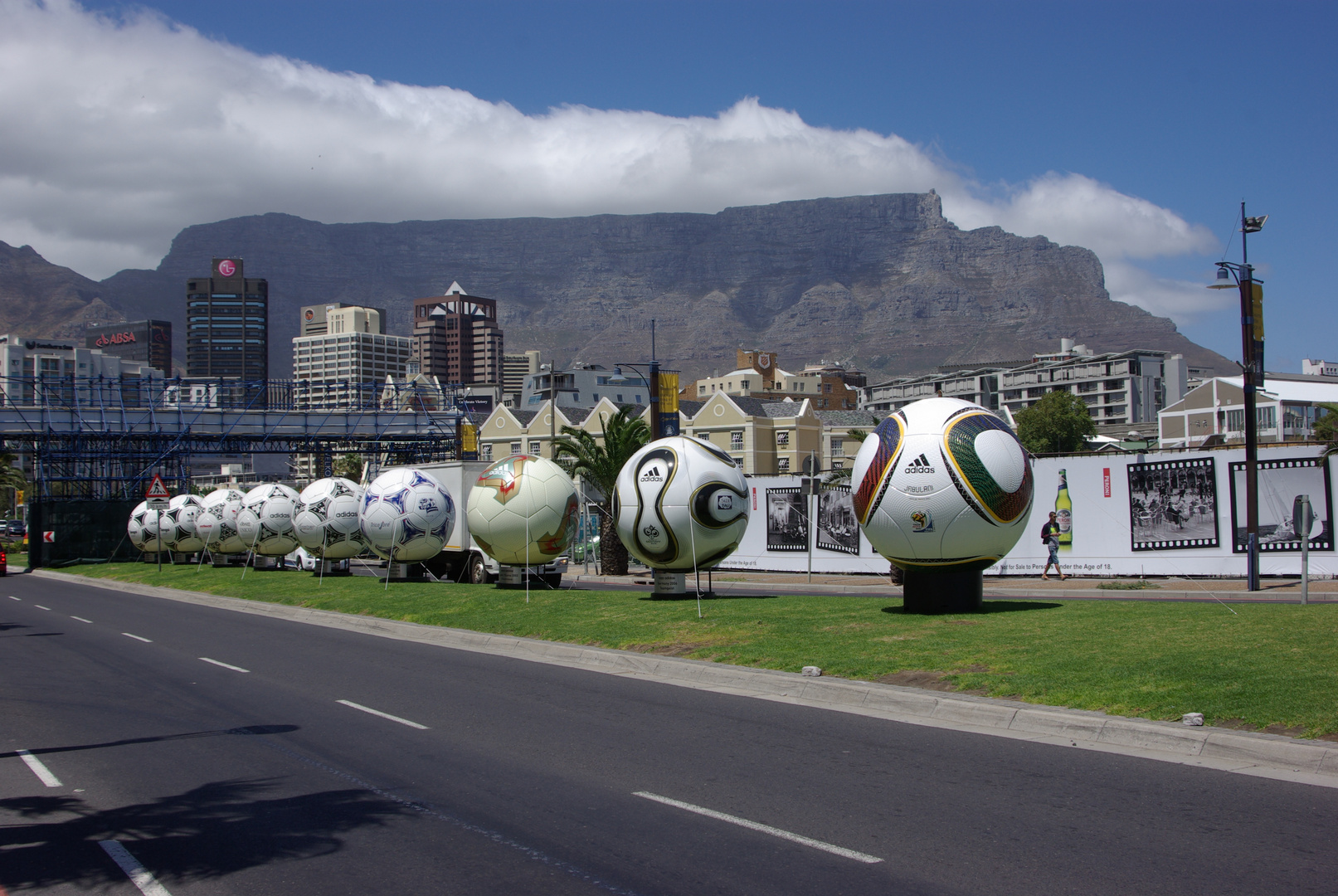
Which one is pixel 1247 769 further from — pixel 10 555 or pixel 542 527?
pixel 10 555

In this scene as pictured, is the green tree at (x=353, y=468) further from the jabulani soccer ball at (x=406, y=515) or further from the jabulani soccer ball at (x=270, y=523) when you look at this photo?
the jabulani soccer ball at (x=406, y=515)

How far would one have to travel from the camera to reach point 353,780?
27.0 feet

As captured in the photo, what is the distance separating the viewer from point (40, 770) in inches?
346

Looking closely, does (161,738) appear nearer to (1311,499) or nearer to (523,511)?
(523,511)

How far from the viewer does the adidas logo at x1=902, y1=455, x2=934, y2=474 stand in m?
15.0

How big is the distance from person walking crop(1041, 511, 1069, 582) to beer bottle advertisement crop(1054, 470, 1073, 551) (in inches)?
16.8

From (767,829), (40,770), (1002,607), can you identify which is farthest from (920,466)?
(40,770)

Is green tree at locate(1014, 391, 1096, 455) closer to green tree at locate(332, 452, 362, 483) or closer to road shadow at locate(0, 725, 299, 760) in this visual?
green tree at locate(332, 452, 362, 483)

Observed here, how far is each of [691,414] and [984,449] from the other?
75344 millimetres

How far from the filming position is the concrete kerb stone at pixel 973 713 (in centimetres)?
787

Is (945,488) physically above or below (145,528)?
above

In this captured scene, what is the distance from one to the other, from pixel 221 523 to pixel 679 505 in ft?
90.2

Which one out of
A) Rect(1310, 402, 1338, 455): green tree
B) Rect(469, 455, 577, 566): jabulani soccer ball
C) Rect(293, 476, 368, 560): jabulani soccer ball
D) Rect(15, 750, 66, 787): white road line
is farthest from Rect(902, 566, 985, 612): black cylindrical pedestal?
Rect(1310, 402, 1338, 455): green tree

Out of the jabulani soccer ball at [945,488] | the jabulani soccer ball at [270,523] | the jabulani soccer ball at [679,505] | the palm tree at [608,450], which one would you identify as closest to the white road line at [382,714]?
the jabulani soccer ball at [945,488]
